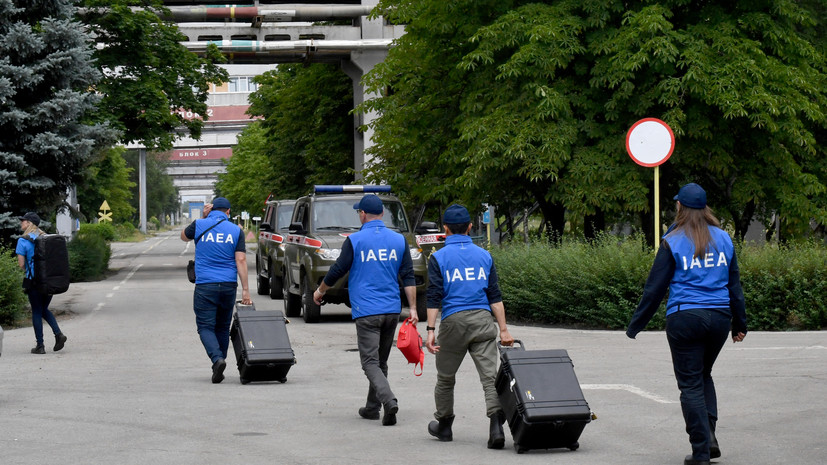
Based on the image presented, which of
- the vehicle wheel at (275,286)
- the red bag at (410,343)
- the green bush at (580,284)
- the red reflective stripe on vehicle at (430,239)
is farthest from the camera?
the vehicle wheel at (275,286)

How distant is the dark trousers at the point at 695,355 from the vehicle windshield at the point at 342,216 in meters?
12.8

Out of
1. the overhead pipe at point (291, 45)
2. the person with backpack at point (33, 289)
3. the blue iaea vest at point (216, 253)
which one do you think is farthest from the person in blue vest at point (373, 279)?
the overhead pipe at point (291, 45)

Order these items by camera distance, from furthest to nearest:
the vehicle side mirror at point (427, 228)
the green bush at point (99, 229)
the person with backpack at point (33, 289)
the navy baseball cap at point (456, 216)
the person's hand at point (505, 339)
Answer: the green bush at point (99, 229)
the vehicle side mirror at point (427, 228)
the person with backpack at point (33, 289)
the navy baseball cap at point (456, 216)
the person's hand at point (505, 339)

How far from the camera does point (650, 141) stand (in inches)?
656

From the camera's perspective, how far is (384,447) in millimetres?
7969

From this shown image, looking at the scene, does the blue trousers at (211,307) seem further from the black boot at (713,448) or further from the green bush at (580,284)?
the green bush at (580,284)

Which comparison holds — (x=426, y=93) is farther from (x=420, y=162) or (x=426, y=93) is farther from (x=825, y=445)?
(x=825, y=445)

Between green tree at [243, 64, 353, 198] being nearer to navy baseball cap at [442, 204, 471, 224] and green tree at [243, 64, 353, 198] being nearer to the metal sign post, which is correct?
the metal sign post

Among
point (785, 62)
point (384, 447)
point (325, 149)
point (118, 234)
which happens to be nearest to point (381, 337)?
point (384, 447)

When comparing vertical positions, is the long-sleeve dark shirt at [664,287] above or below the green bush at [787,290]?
above

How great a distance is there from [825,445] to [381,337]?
3.38 m

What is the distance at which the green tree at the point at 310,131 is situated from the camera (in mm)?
44688

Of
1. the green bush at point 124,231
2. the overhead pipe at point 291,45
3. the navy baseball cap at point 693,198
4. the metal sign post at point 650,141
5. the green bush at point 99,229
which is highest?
the overhead pipe at point 291,45

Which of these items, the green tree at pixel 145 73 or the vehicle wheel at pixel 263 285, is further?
the green tree at pixel 145 73
